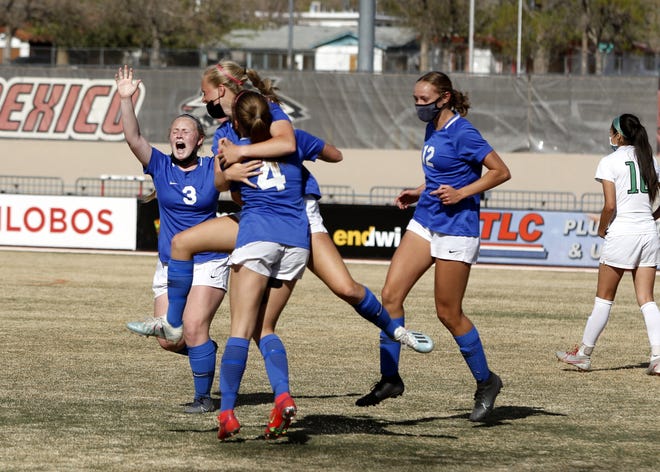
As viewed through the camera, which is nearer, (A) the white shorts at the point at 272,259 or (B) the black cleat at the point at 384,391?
(A) the white shorts at the point at 272,259

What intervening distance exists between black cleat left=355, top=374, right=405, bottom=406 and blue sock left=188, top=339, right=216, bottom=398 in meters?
1.00

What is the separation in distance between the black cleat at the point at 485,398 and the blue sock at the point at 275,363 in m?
1.63

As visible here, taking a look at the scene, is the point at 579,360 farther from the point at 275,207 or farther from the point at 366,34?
the point at 366,34

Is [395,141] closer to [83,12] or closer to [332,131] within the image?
[332,131]

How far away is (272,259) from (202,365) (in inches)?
61.6

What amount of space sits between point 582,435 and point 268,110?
2802 mm

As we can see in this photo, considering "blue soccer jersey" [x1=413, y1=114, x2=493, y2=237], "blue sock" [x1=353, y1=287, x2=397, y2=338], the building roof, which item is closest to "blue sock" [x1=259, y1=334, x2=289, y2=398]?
"blue sock" [x1=353, y1=287, x2=397, y2=338]

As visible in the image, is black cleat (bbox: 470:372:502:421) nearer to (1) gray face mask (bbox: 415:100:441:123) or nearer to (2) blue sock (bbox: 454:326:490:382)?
(2) blue sock (bbox: 454:326:490:382)

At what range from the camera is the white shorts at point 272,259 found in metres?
7.02

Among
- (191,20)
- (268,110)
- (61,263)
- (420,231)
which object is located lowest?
(61,263)

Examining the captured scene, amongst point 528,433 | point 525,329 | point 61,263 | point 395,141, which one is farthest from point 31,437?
point 395,141

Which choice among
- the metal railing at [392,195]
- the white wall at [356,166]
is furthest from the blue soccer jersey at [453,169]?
the white wall at [356,166]

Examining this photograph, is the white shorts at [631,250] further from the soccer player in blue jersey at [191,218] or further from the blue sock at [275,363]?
the blue sock at [275,363]

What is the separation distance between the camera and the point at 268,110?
Answer: 281 inches
